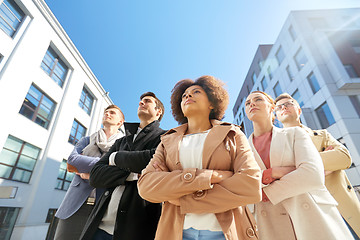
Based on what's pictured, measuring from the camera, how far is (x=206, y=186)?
1.35 meters

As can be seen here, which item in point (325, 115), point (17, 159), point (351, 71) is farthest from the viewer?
point (325, 115)

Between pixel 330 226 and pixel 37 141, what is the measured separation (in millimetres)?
16202

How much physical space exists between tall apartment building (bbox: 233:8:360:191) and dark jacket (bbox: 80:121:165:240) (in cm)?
1407

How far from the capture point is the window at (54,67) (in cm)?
1459

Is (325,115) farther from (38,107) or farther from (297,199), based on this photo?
(38,107)

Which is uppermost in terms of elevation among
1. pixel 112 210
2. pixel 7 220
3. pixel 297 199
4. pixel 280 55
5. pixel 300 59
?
pixel 280 55

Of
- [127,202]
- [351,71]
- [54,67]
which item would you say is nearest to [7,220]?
[54,67]

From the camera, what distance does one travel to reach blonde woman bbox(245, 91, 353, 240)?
158cm

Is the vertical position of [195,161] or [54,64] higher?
[54,64]

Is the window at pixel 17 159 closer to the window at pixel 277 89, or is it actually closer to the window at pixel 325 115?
the window at pixel 325 115

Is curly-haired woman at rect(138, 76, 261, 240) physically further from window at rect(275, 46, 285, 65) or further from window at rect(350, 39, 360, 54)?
window at rect(275, 46, 285, 65)

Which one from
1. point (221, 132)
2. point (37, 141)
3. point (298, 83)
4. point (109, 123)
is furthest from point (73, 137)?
point (298, 83)

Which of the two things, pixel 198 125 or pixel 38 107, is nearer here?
pixel 198 125

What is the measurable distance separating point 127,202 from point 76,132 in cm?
1816
